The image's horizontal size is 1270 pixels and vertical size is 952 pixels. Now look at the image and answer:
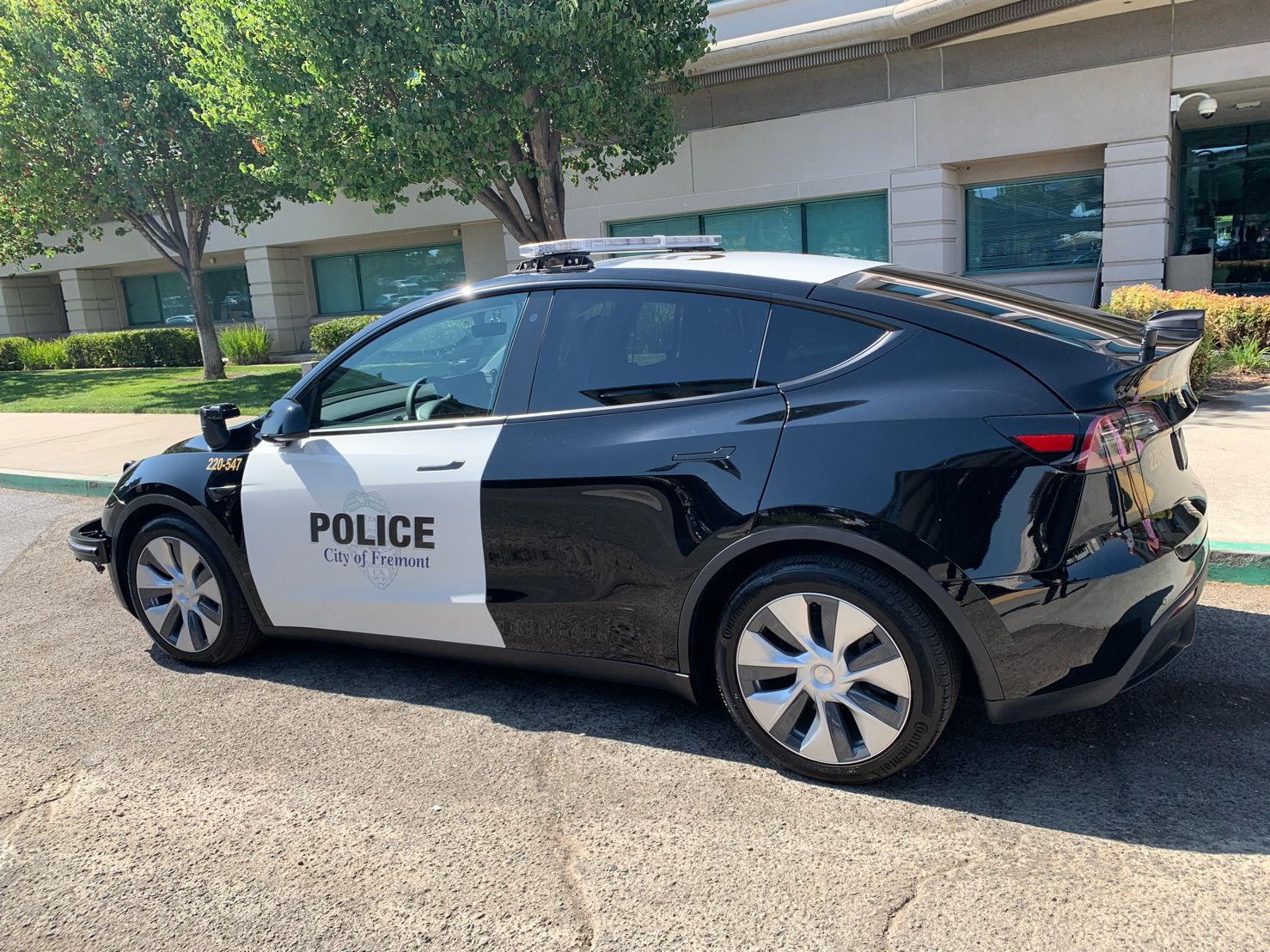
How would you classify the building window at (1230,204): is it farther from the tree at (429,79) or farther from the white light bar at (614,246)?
the white light bar at (614,246)

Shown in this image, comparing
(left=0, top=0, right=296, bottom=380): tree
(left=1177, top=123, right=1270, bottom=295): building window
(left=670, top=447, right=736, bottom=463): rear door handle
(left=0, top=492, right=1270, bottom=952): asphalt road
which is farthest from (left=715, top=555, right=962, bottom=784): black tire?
(left=1177, top=123, right=1270, bottom=295): building window

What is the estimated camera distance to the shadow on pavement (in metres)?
2.96

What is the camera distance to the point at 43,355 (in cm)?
2541

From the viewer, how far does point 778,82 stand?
16.5m

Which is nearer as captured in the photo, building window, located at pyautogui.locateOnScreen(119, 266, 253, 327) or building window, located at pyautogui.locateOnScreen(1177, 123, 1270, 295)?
building window, located at pyautogui.locateOnScreen(1177, 123, 1270, 295)

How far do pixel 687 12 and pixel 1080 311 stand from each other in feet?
37.7

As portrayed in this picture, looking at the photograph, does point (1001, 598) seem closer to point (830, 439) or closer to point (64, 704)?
point (830, 439)

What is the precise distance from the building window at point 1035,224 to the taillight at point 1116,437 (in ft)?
45.9

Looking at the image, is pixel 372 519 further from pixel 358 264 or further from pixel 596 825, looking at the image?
pixel 358 264

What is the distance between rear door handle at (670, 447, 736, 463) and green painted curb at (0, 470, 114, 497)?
745cm

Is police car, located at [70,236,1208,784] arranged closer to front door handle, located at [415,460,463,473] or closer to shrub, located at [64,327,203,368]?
front door handle, located at [415,460,463,473]

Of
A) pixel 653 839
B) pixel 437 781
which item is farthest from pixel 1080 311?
pixel 437 781

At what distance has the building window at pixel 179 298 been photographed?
25891mm

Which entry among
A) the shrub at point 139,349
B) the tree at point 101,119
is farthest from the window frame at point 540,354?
the shrub at point 139,349
